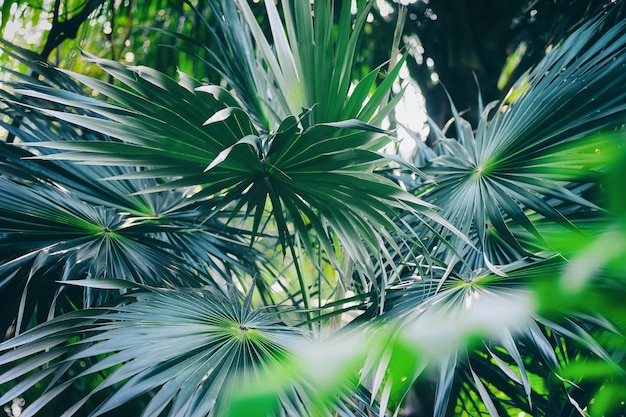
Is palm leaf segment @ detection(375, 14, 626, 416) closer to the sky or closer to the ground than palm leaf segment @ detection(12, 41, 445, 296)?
closer to the ground

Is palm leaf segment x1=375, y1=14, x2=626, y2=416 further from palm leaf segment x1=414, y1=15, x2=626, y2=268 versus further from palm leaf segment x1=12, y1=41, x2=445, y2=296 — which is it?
palm leaf segment x1=12, y1=41, x2=445, y2=296

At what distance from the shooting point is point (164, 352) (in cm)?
79

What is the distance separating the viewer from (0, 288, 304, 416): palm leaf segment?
748 millimetres

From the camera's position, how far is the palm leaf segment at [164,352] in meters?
0.75

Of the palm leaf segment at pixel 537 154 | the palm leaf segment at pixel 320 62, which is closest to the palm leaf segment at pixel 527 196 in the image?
the palm leaf segment at pixel 537 154

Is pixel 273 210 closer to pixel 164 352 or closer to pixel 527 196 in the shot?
pixel 164 352

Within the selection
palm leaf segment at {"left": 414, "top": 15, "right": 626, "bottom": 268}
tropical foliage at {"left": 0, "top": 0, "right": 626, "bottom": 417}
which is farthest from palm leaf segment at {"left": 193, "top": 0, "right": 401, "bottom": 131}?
palm leaf segment at {"left": 414, "top": 15, "right": 626, "bottom": 268}

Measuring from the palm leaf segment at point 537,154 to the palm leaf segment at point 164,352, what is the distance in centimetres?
44

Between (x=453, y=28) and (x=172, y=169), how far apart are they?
1.40 m

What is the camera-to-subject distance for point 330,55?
926mm

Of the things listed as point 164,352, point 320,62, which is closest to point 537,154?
point 320,62

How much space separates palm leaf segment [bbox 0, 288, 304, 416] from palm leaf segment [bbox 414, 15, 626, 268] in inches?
17.2

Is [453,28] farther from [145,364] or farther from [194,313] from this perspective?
[145,364]

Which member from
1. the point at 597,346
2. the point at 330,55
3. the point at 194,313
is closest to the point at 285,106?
the point at 330,55
